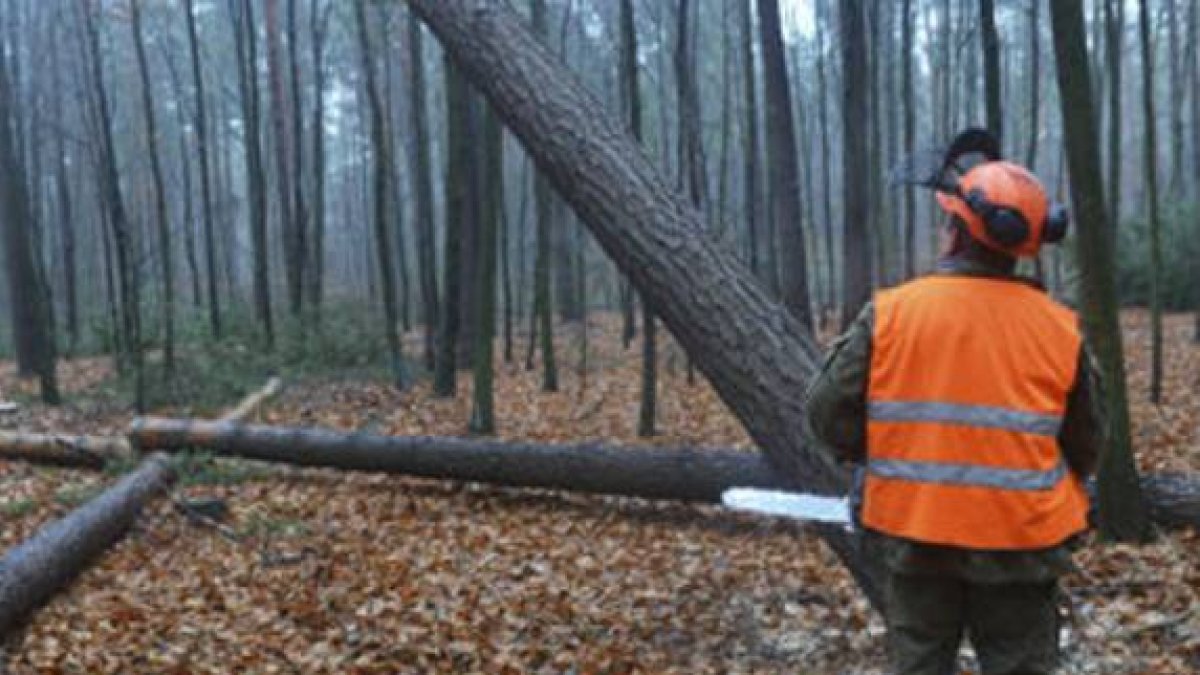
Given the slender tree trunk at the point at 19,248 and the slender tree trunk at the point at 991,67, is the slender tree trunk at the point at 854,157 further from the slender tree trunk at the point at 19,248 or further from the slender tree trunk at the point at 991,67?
the slender tree trunk at the point at 19,248

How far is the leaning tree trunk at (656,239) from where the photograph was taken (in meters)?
4.72

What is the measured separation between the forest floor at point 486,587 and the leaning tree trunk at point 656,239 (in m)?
1.26

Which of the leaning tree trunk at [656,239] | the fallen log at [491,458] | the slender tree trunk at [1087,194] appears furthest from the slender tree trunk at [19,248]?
the slender tree trunk at [1087,194]

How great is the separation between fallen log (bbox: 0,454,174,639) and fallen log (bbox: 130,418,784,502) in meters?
1.33

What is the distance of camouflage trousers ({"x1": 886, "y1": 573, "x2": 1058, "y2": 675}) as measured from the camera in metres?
2.79

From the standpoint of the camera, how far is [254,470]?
34.6 ft

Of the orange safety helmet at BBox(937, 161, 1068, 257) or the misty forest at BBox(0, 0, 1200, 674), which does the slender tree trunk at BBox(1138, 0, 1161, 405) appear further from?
the orange safety helmet at BBox(937, 161, 1068, 257)

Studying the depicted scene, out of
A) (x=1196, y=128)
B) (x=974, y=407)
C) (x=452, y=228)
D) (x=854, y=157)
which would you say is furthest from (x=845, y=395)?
(x=1196, y=128)

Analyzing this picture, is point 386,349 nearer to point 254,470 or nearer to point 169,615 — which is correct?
point 254,470

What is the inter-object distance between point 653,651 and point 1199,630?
2648mm

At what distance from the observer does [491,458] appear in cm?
913

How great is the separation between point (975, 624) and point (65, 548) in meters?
6.20

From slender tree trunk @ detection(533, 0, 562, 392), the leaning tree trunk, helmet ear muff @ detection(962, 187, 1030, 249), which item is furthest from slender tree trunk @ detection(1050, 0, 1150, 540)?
slender tree trunk @ detection(533, 0, 562, 392)

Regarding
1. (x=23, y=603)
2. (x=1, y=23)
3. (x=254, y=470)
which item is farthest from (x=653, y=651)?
(x=1, y=23)
